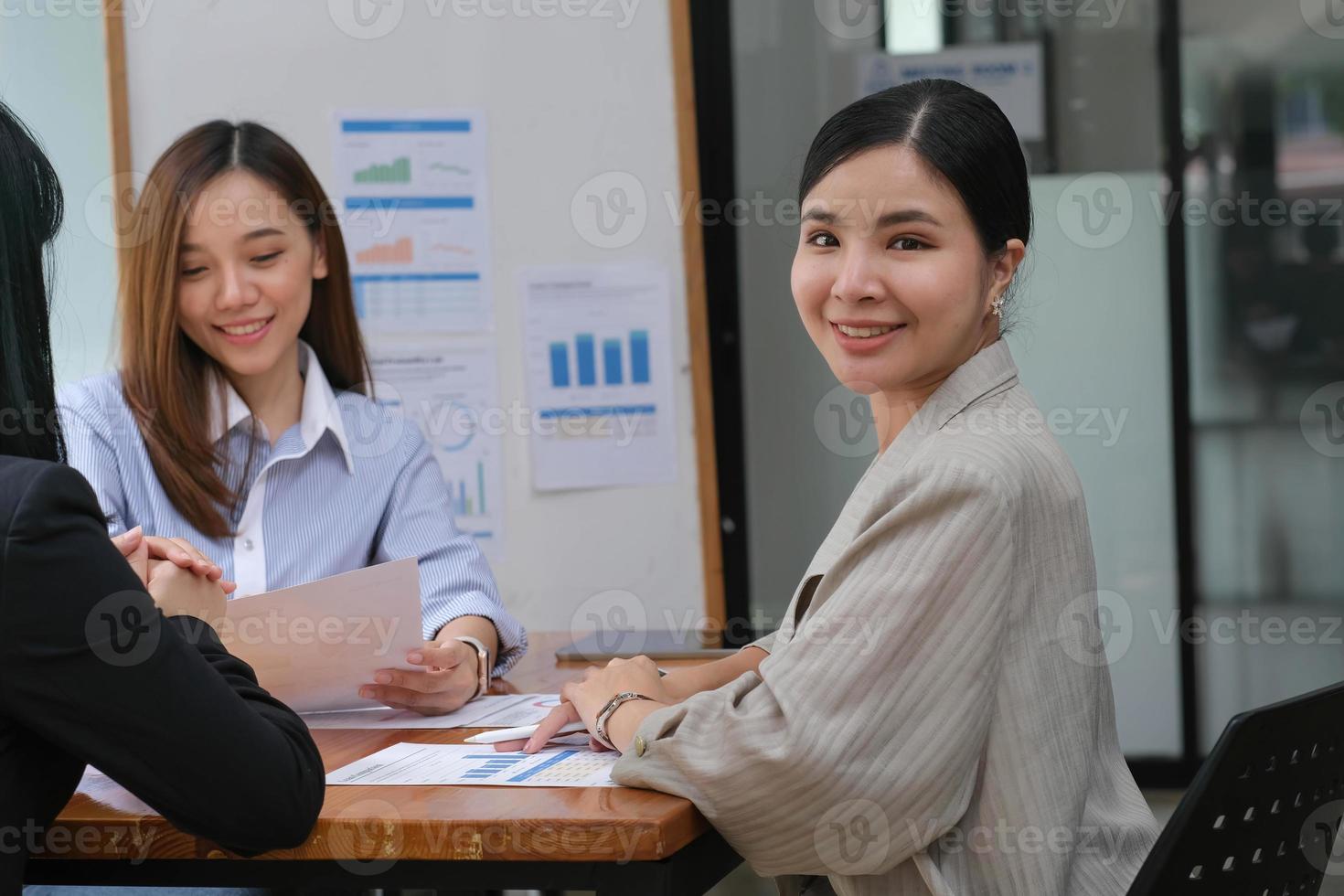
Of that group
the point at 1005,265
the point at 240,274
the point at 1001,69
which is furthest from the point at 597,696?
the point at 1001,69

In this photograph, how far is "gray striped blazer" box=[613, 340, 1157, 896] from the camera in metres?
1.25

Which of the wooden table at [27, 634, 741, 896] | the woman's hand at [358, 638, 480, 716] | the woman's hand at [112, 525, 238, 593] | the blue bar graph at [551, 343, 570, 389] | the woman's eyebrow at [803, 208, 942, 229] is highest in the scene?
the woman's eyebrow at [803, 208, 942, 229]

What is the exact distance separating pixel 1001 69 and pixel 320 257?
85.7 inches

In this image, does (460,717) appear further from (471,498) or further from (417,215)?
(417,215)

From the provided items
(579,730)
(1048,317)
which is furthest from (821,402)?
(579,730)

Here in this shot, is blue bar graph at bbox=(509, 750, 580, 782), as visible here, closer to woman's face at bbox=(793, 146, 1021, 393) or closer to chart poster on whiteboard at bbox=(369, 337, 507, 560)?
woman's face at bbox=(793, 146, 1021, 393)

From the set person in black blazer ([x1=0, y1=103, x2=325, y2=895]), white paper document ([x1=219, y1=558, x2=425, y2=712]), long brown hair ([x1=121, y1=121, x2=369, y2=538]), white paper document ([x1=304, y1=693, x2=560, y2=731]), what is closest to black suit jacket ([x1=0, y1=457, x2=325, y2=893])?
person in black blazer ([x1=0, y1=103, x2=325, y2=895])

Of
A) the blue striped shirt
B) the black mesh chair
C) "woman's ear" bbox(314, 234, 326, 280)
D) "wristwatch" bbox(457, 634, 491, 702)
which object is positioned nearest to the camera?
the black mesh chair

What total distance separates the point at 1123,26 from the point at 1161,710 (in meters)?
1.91

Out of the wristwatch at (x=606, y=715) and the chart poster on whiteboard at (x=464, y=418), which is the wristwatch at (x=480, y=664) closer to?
the wristwatch at (x=606, y=715)

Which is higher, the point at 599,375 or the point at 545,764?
the point at 599,375

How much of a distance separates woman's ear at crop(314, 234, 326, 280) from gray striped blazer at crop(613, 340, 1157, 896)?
4.37 ft

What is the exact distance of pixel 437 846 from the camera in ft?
4.00

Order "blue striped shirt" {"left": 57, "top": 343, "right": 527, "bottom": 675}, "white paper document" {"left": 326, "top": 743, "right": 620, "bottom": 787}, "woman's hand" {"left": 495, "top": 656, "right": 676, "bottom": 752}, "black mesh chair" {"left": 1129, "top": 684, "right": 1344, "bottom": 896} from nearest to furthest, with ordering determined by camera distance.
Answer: "black mesh chair" {"left": 1129, "top": 684, "right": 1344, "bottom": 896} < "white paper document" {"left": 326, "top": 743, "right": 620, "bottom": 787} < "woman's hand" {"left": 495, "top": 656, "right": 676, "bottom": 752} < "blue striped shirt" {"left": 57, "top": 343, "right": 527, "bottom": 675}
